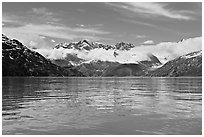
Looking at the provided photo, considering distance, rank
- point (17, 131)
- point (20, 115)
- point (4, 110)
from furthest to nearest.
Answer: point (4, 110), point (20, 115), point (17, 131)

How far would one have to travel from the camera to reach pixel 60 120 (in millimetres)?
37031

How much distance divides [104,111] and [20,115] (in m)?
11.8

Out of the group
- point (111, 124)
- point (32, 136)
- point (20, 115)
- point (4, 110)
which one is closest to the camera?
point (32, 136)

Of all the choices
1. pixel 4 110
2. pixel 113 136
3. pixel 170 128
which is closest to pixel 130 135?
pixel 113 136

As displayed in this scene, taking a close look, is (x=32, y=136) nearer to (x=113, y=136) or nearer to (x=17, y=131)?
(x=17, y=131)

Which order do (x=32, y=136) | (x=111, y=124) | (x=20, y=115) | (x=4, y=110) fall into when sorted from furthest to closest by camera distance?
(x=4, y=110)
(x=20, y=115)
(x=111, y=124)
(x=32, y=136)

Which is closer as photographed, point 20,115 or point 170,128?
point 170,128

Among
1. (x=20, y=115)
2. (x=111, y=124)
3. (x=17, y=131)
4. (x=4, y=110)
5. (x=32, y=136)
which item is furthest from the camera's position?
(x=4, y=110)

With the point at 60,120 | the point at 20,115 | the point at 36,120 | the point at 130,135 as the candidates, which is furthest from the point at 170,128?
the point at 20,115

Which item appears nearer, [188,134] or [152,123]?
[188,134]

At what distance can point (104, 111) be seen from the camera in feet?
150

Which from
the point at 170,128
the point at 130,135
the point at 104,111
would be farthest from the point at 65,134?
the point at 104,111

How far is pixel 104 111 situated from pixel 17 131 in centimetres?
1714

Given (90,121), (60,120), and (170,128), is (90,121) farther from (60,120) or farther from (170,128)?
(170,128)
